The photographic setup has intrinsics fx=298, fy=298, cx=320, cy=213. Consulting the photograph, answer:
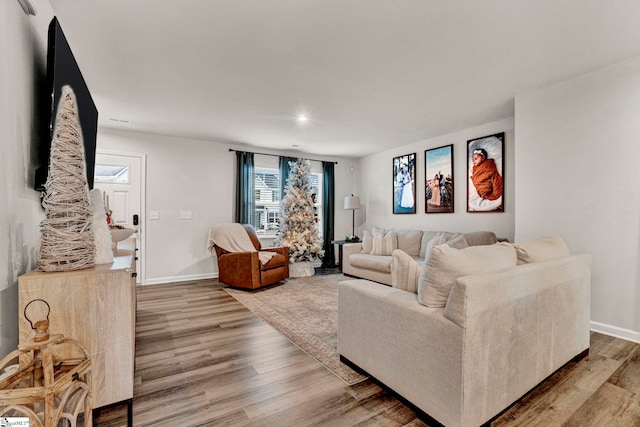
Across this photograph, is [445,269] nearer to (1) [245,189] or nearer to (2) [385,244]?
(2) [385,244]

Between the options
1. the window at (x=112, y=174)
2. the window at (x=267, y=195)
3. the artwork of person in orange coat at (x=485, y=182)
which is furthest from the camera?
the window at (x=267, y=195)

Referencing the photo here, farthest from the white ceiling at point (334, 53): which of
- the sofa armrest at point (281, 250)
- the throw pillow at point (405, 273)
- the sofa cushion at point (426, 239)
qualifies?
the sofa armrest at point (281, 250)

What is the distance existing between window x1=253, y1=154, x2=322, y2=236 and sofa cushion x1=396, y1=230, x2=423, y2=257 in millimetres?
2318

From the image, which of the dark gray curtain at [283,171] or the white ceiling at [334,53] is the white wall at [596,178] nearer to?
the white ceiling at [334,53]

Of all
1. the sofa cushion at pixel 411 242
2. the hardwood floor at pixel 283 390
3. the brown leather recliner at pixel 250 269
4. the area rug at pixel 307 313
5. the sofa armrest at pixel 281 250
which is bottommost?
the hardwood floor at pixel 283 390

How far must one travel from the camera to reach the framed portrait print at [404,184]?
5.38 metres

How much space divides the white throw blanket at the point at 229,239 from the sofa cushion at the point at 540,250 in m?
3.42

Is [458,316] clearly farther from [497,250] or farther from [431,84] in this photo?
[431,84]

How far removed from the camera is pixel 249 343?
2.56m

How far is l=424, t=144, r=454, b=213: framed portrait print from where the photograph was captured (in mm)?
4730

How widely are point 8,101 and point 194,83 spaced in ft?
6.24

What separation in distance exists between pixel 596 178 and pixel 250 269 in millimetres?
3998

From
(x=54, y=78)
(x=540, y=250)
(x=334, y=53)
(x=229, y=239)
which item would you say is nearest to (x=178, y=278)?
(x=229, y=239)

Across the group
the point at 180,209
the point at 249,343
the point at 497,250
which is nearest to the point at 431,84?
the point at 497,250
